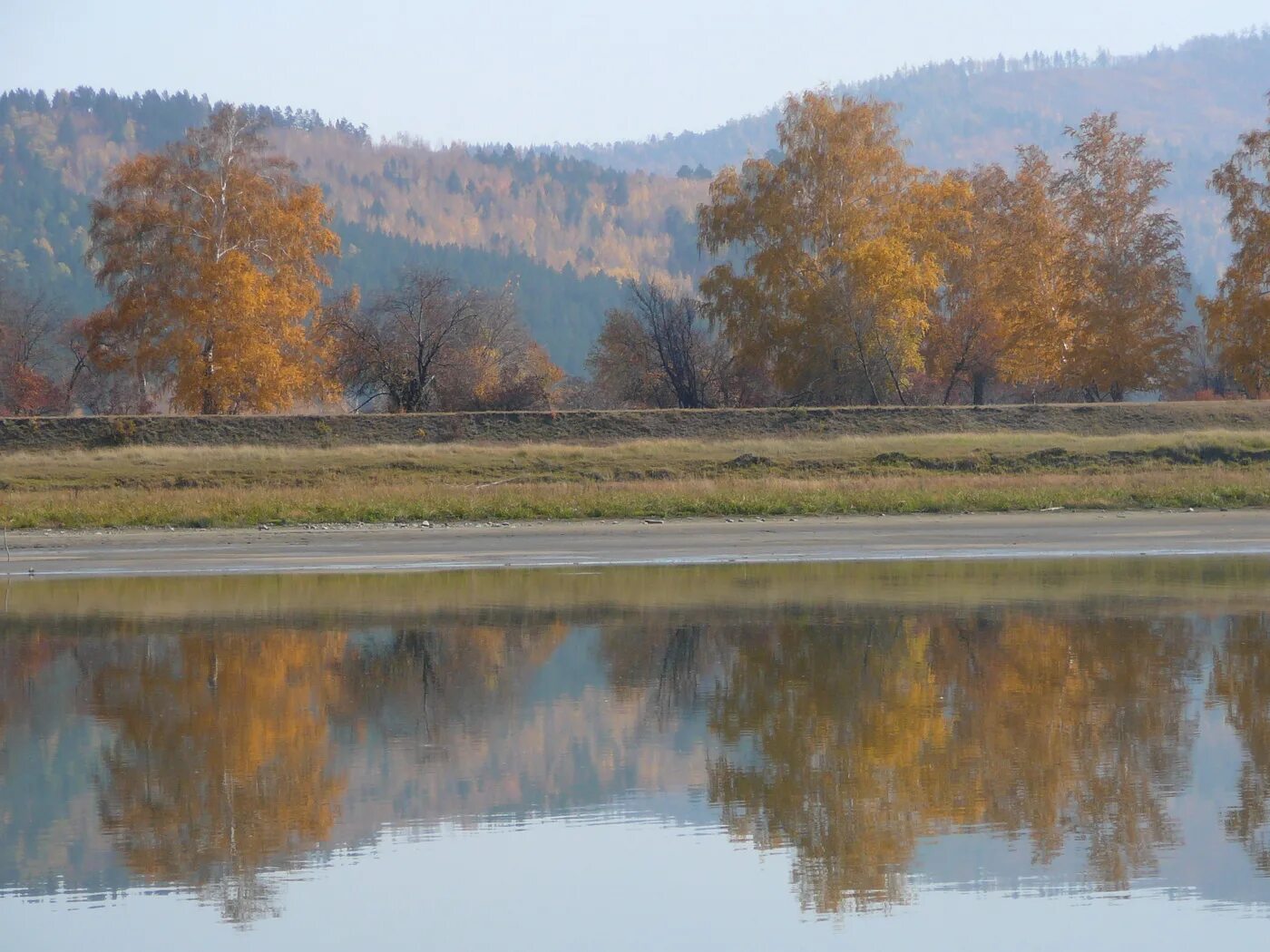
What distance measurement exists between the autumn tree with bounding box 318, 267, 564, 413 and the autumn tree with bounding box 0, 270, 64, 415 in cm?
2453

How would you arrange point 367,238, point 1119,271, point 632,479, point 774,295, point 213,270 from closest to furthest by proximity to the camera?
point 632,479 < point 213,270 < point 774,295 < point 1119,271 < point 367,238

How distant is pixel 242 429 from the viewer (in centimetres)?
3888

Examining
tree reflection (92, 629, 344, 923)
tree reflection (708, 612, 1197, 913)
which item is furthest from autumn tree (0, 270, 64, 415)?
tree reflection (708, 612, 1197, 913)

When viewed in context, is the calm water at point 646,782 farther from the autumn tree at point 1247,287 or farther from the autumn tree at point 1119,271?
the autumn tree at point 1119,271

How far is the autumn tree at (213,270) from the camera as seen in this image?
152ft

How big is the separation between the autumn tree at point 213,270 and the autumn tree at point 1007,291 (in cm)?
2241

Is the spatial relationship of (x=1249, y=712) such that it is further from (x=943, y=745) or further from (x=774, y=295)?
(x=774, y=295)

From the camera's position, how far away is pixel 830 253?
160ft

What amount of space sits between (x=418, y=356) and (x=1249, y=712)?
38.2 meters

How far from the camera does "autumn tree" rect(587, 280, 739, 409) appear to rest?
4938 cm

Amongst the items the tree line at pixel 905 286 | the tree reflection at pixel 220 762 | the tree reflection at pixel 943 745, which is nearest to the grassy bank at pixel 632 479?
the tree line at pixel 905 286

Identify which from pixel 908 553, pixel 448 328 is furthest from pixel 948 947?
pixel 448 328

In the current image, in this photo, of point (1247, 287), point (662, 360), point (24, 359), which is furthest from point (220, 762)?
point (24, 359)

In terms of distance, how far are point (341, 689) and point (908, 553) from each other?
43.0 feet
